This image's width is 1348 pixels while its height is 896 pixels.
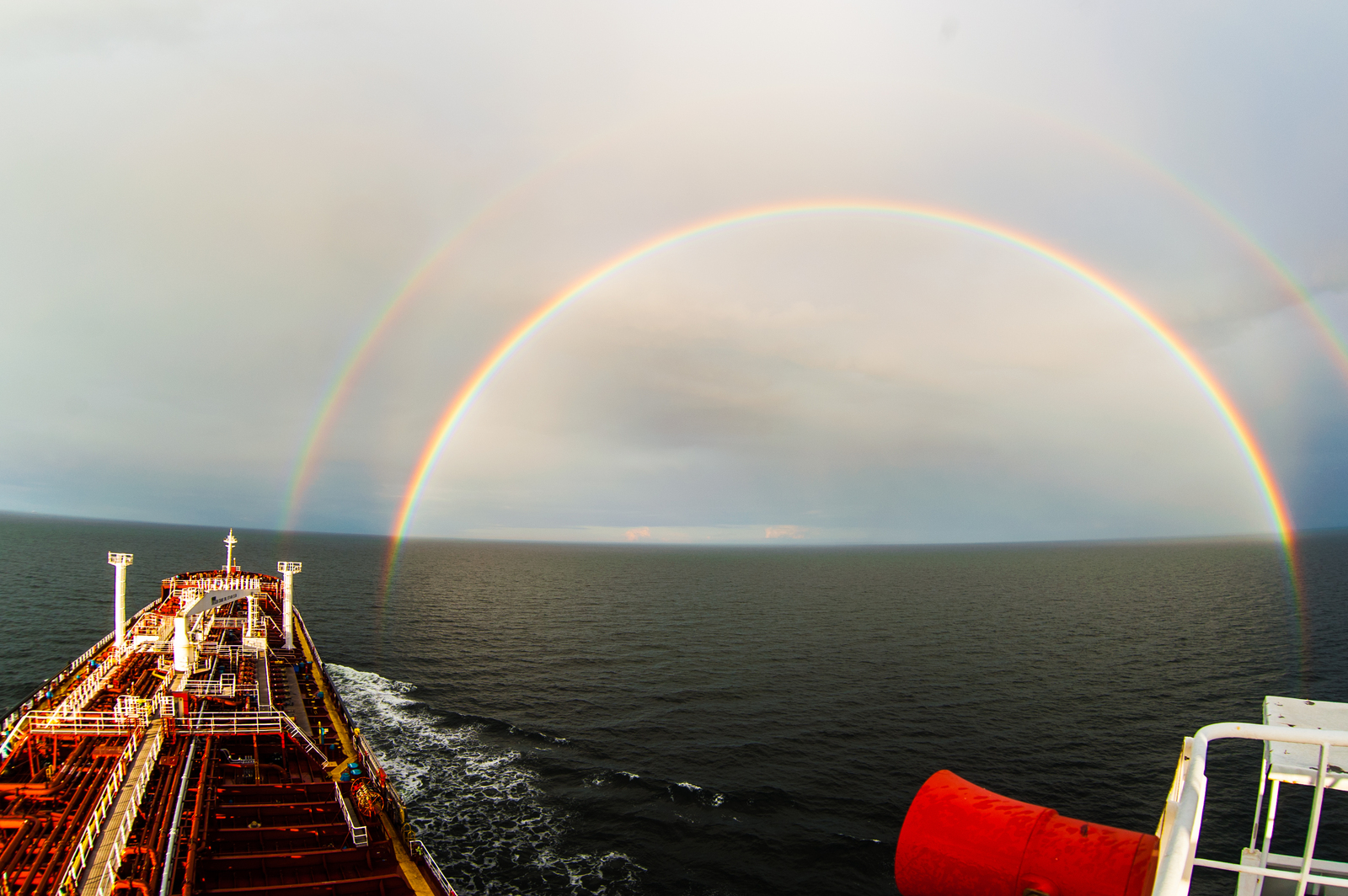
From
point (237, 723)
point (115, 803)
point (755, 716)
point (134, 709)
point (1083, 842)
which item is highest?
point (1083, 842)

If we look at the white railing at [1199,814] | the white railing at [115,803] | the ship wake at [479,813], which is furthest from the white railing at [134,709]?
the white railing at [1199,814]

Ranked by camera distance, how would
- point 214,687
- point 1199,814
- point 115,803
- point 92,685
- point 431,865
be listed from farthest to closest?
point 214,687 → point 92,685 → point 431,865 → point 115,803 → point 1199,814

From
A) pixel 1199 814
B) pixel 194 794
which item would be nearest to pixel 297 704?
pixel 194 794

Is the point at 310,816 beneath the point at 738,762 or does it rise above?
above

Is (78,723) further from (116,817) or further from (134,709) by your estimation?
(116,817)

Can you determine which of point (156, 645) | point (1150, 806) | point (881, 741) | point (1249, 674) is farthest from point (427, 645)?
point (1249, 674)

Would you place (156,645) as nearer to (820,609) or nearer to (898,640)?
(898,640)
